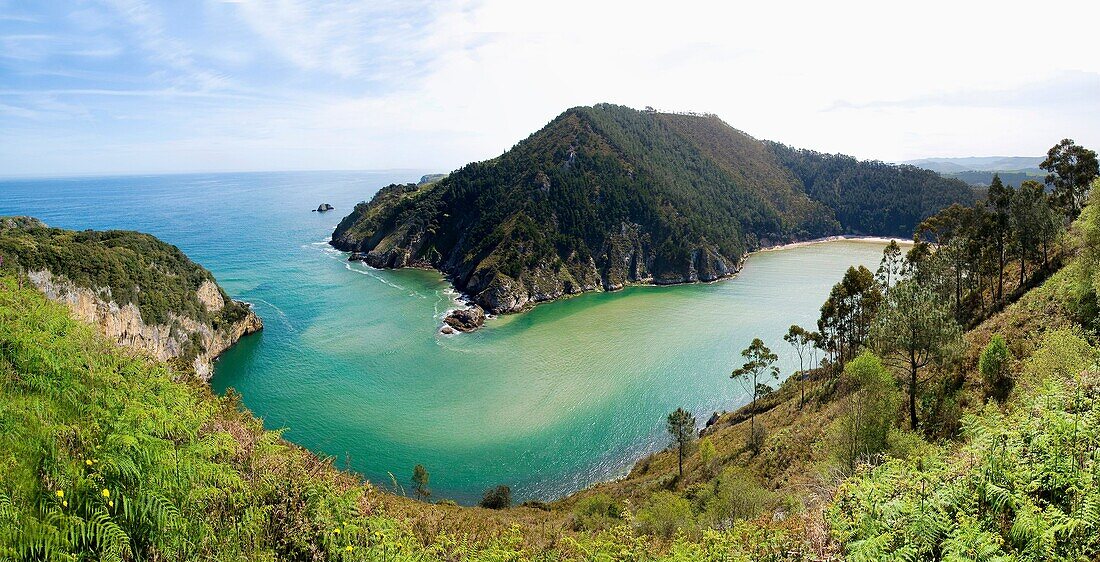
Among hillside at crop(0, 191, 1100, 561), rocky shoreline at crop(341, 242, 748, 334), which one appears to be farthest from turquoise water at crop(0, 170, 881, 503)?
hillside at crop(0, 191, 1100, 561)

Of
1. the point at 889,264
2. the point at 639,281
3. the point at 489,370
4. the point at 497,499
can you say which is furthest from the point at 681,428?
the point at 639,281

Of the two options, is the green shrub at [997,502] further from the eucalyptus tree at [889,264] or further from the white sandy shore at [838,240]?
the white sandy shore at [838,240]

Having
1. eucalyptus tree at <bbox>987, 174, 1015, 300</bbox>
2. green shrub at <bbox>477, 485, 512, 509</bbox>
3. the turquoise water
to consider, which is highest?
eucalyptus tree at <bbox>987, 174, 1015, 300</bbox>

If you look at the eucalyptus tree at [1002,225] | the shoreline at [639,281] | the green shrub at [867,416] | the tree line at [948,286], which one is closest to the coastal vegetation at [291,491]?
the green shrub at [867,416]

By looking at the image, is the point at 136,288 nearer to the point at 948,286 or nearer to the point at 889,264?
the point at 948,286

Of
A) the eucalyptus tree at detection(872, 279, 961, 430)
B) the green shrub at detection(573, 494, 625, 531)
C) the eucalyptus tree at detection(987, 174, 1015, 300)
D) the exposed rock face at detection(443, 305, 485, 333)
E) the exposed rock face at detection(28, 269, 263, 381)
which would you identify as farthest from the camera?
the exposed rock face at detection(443, 305, 485, 333)

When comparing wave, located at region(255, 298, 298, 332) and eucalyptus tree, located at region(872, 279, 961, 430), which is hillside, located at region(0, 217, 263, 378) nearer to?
wave, located at region(255, 298, 298, 332)

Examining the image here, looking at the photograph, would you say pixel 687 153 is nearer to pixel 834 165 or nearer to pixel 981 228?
pixel 834 165

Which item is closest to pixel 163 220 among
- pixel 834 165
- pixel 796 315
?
pixel 796 315
